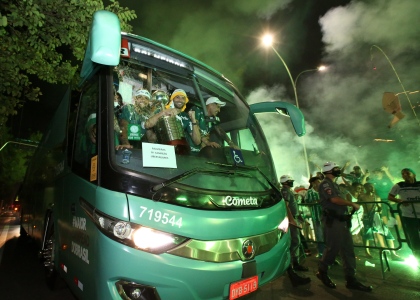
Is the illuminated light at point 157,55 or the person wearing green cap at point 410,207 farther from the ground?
the illuminated light at point 157,55

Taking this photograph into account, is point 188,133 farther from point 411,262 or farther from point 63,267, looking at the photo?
point 411,262

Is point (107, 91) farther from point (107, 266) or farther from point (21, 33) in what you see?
point (21, 33)

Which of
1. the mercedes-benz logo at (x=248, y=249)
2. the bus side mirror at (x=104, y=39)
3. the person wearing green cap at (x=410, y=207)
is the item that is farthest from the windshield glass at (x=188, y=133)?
the person wearing green cap at (x=410, y=207)

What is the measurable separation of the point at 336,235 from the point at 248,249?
8.65ft

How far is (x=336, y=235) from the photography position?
4.39 m

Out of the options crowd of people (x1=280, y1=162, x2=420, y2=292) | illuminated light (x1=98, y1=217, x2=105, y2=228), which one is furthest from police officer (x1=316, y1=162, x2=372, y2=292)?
illuminated light (x1=98, y1=217, x2=105, y2=228)

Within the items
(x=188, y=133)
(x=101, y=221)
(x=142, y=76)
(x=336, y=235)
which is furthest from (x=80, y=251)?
(x=336, y=235)

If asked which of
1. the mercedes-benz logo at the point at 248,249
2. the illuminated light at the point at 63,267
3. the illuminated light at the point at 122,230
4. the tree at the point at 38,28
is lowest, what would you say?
the illuminated light at the point at 63,267

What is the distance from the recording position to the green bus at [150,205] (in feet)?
6.75

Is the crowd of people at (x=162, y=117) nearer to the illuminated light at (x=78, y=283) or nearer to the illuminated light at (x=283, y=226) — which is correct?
the illuminated light at (x=283, y=226)

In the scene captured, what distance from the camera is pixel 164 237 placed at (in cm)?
210

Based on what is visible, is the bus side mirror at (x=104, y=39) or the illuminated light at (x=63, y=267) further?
the illuminated light at (x=63, y=267)

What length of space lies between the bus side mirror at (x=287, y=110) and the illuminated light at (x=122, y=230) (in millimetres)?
2483

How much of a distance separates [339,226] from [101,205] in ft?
12.6
